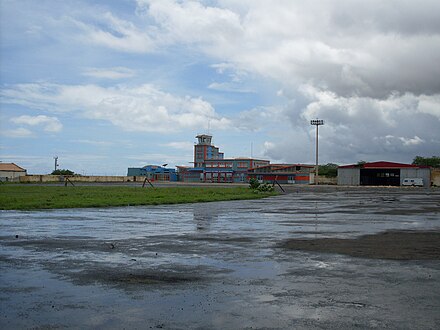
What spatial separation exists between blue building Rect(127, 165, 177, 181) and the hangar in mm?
74221

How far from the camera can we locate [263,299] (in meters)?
8.39

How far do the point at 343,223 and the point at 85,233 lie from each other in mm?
11423

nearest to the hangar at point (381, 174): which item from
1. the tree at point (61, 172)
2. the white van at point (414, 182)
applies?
the white van at point (414, 182)

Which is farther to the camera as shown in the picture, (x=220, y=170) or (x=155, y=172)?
(x=155, y=172)

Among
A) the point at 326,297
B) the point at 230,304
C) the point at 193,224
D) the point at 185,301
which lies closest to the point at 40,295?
the point at 185,301

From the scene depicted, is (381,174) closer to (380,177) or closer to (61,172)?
(380,177)

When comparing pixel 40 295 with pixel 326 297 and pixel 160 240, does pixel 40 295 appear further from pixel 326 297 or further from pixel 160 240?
pixel 160 240

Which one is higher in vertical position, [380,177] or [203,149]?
[203,149]

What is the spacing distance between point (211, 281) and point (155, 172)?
178 meters

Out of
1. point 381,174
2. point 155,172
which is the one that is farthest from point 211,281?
point 155,172

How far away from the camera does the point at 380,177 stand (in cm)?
11681

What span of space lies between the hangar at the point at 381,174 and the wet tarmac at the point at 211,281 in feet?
327

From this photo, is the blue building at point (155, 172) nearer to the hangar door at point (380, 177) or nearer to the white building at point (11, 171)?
the white building at point (11, 171)

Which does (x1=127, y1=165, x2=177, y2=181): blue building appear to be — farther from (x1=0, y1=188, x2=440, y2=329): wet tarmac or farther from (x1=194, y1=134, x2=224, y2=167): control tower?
(x1=0, y1=188, x2=440, y2=329): wet tarmac
